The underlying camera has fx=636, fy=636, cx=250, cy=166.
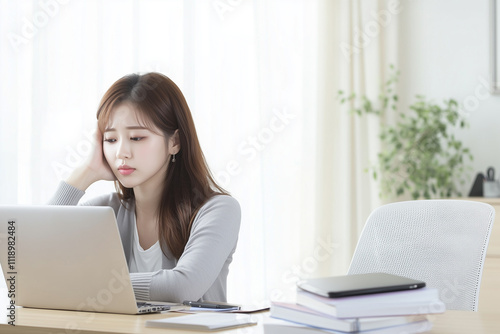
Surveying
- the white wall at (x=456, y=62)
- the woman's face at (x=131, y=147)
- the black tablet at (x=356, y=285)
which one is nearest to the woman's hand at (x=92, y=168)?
the woman's face at (x=131, y=147)

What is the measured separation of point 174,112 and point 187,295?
0.62 meters

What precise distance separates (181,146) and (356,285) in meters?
1.00

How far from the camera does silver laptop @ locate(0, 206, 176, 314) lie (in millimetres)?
1318

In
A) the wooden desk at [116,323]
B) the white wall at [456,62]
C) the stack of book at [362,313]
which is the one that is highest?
the white wall at [456,62]

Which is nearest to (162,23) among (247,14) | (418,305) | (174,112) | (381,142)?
(247,14)

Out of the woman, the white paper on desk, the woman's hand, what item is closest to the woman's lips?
the woman

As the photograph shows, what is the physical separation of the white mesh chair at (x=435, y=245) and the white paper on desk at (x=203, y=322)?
62cm

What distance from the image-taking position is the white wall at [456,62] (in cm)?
360

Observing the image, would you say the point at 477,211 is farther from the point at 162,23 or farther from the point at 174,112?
the point at 162,23

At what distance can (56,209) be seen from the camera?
1.34 meters

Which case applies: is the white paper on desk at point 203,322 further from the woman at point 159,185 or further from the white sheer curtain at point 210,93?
the white sheer curtain at point 210,93

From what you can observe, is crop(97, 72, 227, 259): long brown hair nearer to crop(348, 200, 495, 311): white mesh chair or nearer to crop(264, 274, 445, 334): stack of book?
crop(348, 200, 495, 311): white mesh chair

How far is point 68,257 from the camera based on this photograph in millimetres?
1348

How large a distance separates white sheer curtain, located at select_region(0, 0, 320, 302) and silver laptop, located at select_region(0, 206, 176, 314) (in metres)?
2.27
